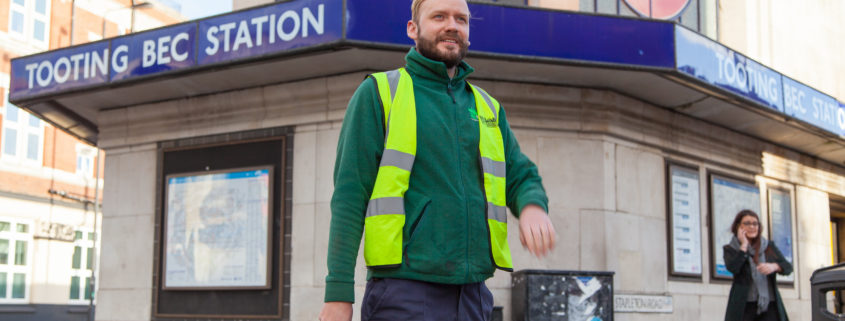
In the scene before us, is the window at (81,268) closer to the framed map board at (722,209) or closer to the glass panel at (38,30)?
the glass panel at (38,30)

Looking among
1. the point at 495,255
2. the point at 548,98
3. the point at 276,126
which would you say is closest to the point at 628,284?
the point at 548,98

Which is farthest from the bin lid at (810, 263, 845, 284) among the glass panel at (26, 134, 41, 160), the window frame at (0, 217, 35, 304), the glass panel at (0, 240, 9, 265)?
the glass panel at (26, 134, 41, 160)

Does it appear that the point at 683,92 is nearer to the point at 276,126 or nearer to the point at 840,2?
the point at 276,126

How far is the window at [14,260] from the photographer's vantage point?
28891 mm

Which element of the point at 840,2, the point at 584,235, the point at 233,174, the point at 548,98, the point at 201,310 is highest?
the point at 840,2

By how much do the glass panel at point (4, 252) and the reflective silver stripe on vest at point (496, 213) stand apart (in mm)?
29629

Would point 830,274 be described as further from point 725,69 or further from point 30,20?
point 30,20

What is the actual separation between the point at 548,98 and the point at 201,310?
477 centimetres

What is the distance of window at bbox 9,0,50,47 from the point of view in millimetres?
30328

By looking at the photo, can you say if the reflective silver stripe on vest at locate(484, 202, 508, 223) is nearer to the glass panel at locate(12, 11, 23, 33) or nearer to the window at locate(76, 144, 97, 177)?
the glass panel at locate(12, 11, 23, 33)

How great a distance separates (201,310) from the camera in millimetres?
10406

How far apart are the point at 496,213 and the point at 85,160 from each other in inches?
1336

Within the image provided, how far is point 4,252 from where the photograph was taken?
28922 millimetres

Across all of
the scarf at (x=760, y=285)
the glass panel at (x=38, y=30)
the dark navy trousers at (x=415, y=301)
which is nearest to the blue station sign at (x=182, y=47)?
the scarf at (x=760, y=285)
